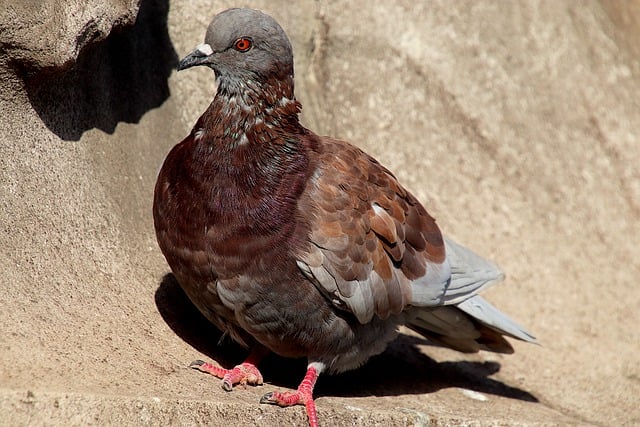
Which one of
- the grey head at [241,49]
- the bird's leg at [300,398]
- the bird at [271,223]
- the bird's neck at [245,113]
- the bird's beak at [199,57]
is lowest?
the bird's leg at [300,398]

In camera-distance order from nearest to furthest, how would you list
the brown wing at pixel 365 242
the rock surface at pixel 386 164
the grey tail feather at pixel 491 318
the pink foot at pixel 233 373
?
the rock surface at pixel 386 164
the brown wing at pixel 365 242
the pink foot at pixel 233 373
the grey tail feather at pixel 491 318

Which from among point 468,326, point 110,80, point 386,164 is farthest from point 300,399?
point 386,164

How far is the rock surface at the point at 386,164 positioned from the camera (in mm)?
5027

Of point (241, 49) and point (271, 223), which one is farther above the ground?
point (241, 49)

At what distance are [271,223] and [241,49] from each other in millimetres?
976

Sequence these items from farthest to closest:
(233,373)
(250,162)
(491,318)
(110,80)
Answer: (110,80)
(491,318)
(233,373)
(250,162)

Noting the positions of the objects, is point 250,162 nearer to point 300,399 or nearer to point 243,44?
point 243,44

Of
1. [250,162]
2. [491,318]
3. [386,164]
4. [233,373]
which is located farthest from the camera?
[386,164]

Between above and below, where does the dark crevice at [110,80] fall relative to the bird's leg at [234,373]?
above

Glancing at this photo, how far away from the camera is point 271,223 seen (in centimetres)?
514

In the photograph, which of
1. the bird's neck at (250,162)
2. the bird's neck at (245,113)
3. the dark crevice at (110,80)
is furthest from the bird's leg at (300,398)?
the dark crevice at (110,80)

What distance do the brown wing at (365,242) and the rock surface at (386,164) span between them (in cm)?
67

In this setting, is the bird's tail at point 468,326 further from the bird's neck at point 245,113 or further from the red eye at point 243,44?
the red eye at point 243,44

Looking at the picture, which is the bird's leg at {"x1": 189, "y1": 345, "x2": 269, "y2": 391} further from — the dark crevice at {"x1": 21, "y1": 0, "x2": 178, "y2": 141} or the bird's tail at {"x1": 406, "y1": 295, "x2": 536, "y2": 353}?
the dark crevice at {"x1": 21, "y1": 0, "x2": 178, "y2": 141}
